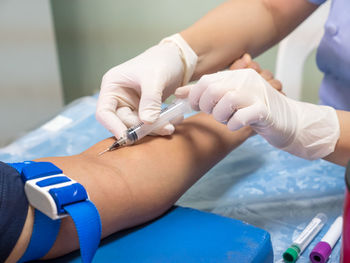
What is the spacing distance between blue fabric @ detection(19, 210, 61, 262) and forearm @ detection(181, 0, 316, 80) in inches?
24.8

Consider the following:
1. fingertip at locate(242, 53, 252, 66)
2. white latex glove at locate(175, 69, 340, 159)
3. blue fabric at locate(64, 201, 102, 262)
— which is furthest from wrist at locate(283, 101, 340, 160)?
blue fabric at locate(64, 201, 102, 262)

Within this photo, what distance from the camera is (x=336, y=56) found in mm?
1115

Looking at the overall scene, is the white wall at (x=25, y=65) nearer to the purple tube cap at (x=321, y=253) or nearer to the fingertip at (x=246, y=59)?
the fingertip at (x=246, y=59)

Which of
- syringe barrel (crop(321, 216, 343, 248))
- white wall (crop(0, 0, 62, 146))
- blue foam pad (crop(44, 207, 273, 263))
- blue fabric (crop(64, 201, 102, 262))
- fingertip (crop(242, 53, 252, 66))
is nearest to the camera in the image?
blue fabric (crop(64, 201, 102, 262))

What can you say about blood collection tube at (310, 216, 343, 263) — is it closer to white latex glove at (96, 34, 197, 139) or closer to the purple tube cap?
the purple tube cap

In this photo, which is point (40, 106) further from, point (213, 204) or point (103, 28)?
point (213, 204)

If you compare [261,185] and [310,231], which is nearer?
[310,231]

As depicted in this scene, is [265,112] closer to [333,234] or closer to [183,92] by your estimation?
[183,92]

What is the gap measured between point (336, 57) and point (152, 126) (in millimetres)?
567

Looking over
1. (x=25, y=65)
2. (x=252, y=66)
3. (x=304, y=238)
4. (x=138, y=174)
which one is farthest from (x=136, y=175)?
(x=25, y=65)

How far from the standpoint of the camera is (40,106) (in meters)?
2.35

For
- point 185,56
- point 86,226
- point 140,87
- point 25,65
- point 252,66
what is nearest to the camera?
point 86,226

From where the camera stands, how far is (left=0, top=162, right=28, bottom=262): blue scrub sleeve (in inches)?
24.3

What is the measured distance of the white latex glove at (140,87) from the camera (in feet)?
2.95
